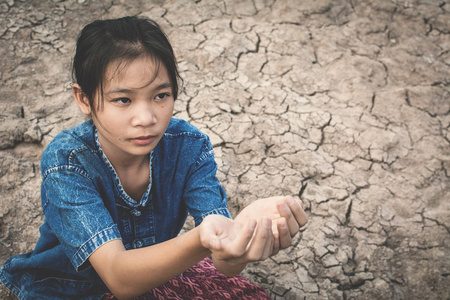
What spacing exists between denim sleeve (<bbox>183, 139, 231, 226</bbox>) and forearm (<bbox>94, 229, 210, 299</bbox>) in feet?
0.94

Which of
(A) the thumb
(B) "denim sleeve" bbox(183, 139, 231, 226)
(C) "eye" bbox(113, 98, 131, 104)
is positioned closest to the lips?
(C) "eye" bbox(113, 98, 131, 104)

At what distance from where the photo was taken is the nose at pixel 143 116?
1068 mm

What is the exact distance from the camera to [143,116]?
1068 mm

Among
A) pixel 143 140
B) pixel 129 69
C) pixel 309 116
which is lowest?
pixel 309 116

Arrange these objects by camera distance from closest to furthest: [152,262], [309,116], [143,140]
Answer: [152,262]
[143,140]
[309,116]

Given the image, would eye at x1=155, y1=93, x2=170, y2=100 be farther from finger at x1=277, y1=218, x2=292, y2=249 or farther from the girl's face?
finger at x1=277, y1=218, x2=292, y2=249

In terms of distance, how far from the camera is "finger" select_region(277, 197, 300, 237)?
1029 mm

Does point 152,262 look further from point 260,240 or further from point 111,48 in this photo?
point 111,48

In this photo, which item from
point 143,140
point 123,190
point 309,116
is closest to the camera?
point 143,140

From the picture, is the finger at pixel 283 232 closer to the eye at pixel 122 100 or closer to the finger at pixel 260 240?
the finger at pixel 260 240

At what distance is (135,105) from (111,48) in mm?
176

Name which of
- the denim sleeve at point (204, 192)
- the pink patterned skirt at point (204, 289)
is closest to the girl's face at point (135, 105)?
the denim sleeve at point (204, 192)

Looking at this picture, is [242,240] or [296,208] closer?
[242,240]

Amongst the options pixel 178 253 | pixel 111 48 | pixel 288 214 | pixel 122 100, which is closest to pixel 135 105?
pixel 122 100
